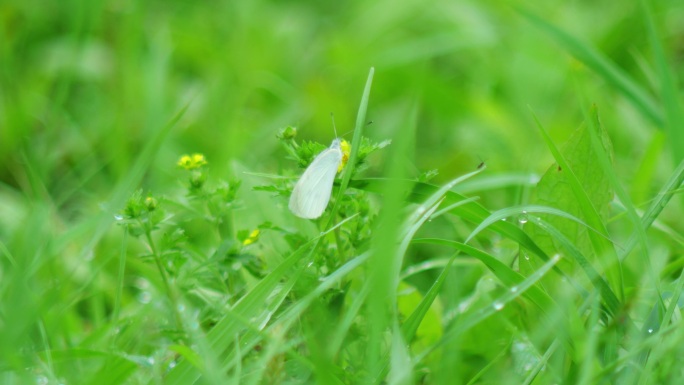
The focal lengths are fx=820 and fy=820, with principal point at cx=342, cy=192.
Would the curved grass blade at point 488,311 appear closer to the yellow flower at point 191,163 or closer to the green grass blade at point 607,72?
the yellow flower at point 191,163

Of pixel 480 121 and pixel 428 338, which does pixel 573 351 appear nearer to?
pixel 428 338

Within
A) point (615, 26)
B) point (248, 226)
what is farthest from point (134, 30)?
point (615, 26)

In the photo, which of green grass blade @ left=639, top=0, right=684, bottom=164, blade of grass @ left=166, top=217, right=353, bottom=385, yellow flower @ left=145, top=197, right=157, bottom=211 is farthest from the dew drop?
green grass blade @ left=639, top=0, right=684, bottom=164

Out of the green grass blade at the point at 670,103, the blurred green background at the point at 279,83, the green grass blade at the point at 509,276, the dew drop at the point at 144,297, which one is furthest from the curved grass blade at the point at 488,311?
the blurred green background at the point at 279,83

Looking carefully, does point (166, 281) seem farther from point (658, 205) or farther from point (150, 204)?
point (658, 205)

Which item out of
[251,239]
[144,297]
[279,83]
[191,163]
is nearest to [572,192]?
[251,239]

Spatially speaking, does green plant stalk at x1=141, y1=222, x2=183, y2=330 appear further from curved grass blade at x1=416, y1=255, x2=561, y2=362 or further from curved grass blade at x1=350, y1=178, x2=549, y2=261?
curved grass blade at x1=416, y1=255, x2=561, y2=362
